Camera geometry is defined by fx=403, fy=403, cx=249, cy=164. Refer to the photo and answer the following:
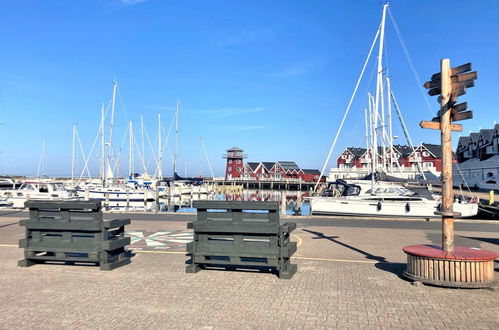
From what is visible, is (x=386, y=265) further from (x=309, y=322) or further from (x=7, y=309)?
(x=7, y=309)

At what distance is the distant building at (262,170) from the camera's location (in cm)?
10738

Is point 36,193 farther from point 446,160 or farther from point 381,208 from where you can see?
point 446,160

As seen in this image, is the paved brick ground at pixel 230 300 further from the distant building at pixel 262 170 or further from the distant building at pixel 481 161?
the distant building at pixel 262 170

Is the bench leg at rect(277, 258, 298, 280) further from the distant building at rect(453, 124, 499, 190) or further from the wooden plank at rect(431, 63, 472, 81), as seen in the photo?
the distant building at rect(453, 124, 499, 190)

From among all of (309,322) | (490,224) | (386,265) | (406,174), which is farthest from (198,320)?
(406,174)

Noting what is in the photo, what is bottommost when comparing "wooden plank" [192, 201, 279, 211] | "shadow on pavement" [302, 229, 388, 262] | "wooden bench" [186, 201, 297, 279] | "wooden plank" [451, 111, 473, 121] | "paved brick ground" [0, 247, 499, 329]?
"paved brick ground" [0, 247, 499, 329]

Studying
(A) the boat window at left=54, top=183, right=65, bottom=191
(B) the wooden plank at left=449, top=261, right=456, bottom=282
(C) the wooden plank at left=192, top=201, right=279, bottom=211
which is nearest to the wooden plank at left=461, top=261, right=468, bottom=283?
(B) the wooden plank at left=449, top=261, right=456, bottom=282

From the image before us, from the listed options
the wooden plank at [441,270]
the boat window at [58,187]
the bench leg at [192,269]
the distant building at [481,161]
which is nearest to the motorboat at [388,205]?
the distant building at [481,161]

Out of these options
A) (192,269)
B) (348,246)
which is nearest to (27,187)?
(348,246)

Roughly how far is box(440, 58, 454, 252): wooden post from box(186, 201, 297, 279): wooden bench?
8.81ft

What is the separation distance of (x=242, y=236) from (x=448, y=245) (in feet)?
11.8

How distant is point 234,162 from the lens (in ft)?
375

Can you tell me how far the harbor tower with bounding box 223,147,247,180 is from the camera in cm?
11331

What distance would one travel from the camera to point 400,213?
25.5 metres
